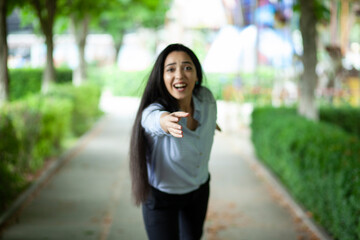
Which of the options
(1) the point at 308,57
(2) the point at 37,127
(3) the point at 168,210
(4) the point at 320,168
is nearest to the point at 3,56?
(2) the point at 37,127

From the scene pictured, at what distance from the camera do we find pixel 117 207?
6.32 metres

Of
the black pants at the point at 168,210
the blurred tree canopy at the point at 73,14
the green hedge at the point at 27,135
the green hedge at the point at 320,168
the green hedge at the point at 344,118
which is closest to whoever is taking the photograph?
the black pants at the point at 168,210

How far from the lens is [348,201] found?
168 inches

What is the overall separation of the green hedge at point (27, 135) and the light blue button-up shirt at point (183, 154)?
11.3 ft

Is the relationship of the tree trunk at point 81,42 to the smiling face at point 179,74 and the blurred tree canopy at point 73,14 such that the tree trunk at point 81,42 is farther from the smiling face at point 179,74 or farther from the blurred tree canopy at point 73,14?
the smiling face at point 179,74

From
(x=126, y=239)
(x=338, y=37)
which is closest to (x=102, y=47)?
(x=338, y=37)

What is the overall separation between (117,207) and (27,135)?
2.29 meters

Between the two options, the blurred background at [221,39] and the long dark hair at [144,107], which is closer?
the long dark hair at [144,107]

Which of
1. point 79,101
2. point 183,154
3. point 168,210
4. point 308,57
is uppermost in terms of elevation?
point 308,57

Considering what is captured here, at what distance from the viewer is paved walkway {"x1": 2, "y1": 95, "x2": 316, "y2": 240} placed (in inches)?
209

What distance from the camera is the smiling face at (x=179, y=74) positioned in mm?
2627

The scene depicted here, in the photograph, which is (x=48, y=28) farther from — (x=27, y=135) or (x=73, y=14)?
(x=27, y=135)

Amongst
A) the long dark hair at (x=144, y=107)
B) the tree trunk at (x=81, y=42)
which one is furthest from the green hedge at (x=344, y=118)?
the tree trunk at (x=81, y=42)

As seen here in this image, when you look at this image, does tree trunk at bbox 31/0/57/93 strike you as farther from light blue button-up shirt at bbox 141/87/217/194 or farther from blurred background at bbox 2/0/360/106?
light blue button-up shirt at bbox 141/87/217/194
